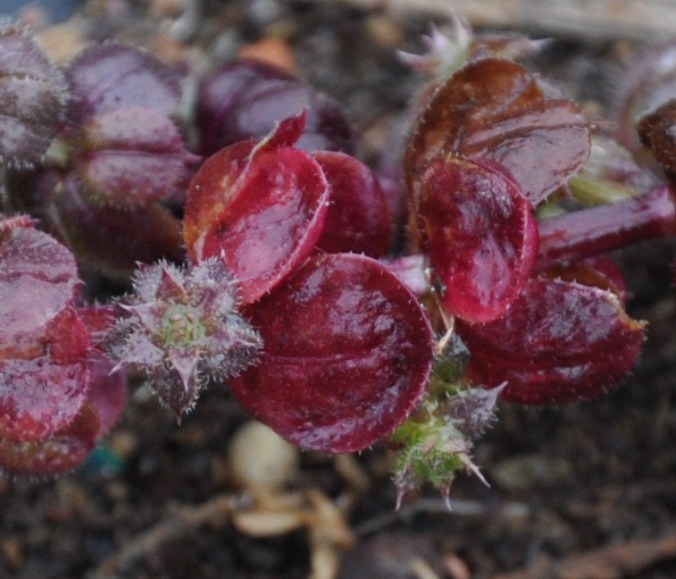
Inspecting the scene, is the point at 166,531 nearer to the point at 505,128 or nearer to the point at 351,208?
the point at 351,208

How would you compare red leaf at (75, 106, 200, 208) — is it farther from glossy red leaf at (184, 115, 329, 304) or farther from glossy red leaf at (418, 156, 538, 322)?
glossy red leaf at (418, 156, 538, 322)

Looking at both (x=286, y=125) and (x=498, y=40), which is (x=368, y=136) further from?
(x=286, y=125)

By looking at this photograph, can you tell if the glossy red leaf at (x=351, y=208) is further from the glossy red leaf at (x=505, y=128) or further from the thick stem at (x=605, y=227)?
the thick stem at (x=605, y=227)

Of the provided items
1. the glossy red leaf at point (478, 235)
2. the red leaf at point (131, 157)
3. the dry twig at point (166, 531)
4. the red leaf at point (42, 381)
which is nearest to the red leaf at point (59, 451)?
the red leaf at point (42, 381)

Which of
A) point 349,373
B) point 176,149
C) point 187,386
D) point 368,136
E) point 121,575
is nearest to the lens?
point 187,386

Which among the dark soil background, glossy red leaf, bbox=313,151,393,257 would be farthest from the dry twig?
glossy red leaf, bbox=313,151,393,257

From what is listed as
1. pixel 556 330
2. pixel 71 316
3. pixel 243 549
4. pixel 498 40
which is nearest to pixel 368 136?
pixel 498 40

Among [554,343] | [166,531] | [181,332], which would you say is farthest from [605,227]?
[166,531]
